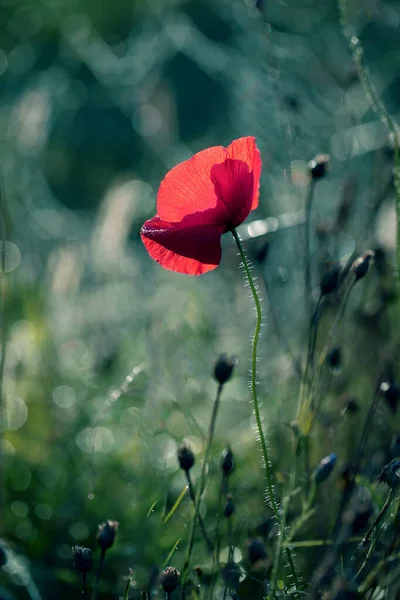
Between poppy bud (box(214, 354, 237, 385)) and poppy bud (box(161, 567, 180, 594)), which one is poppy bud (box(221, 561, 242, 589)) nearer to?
poppy bud (box(161, 567, 180, 594))

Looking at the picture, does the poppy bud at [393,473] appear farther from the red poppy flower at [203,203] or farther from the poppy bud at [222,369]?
the red poppy flower at [203,203]

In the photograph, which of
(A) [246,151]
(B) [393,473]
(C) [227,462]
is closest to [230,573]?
(C) [227,462]

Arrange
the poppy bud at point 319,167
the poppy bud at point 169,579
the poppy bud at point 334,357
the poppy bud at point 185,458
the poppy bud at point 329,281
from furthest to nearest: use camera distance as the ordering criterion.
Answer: the poppy bud at point 334,357, the poppy bud at point 319,167, the poppy bud at point 329,281, the poppy bud at point 185,458, the poppy bud at point 169,579

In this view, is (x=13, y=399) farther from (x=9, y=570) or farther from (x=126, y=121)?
(x=126, y=121)

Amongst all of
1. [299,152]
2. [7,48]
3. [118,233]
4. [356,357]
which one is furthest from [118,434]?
[7,48]

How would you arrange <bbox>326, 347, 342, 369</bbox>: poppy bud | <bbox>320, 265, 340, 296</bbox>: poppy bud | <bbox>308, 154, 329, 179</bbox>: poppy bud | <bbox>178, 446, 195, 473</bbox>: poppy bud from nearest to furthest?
<bbox>178, 446, 195, 473</bbox>: poppy bud → <bbox>320, 265, 340, 296</bbox>: poppy bud → <bbox>308, 154, 329, 179</bbox>: poppy bud → <bbox>326, 347, 342, 369</bbox>: poppy bud

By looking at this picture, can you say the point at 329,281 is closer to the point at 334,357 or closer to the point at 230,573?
the point at 334,357

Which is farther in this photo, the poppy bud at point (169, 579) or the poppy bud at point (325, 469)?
the poppy bud at point (325, 469)

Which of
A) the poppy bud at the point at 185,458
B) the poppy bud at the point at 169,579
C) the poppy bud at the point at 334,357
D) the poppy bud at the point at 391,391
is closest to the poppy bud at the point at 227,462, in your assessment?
the poppy bud at the point at 185,458

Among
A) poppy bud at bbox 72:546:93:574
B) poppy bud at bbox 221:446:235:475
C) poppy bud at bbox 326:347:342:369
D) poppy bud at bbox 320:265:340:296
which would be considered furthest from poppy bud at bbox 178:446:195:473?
poppy bud at bbox 326:347:342:369
